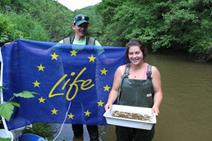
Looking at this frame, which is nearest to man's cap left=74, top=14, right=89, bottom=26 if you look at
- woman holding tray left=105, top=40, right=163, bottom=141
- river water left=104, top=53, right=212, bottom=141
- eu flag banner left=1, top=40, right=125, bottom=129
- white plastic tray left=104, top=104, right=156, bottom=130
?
eu flag banner left=1, top=40, right=125, bottom=129

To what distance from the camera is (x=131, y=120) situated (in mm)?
3699

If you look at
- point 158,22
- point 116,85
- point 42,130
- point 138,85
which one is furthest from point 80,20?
point 158,22

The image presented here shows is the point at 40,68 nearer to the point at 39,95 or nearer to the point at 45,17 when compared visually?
the point at 39,95

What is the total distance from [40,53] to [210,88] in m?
7.00

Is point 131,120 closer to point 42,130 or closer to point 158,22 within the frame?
point 42,130

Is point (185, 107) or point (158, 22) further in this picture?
point (158, 22)

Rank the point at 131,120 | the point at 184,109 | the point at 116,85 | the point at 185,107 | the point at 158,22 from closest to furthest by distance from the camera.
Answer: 1. the point at 131,120
2. the point at 116,85
3. the point at 184,109
4. the point at 185,107
5. the point at 158,22

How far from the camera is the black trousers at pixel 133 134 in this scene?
3.86m

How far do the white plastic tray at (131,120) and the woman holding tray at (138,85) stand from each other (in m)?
0.04

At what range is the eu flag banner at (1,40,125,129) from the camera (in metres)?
4.77

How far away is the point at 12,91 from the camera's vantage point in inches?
186

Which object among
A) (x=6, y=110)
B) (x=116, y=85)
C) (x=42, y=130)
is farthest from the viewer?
(x=42, y=130)

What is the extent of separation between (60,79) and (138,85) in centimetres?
135

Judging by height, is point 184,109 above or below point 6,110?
below
